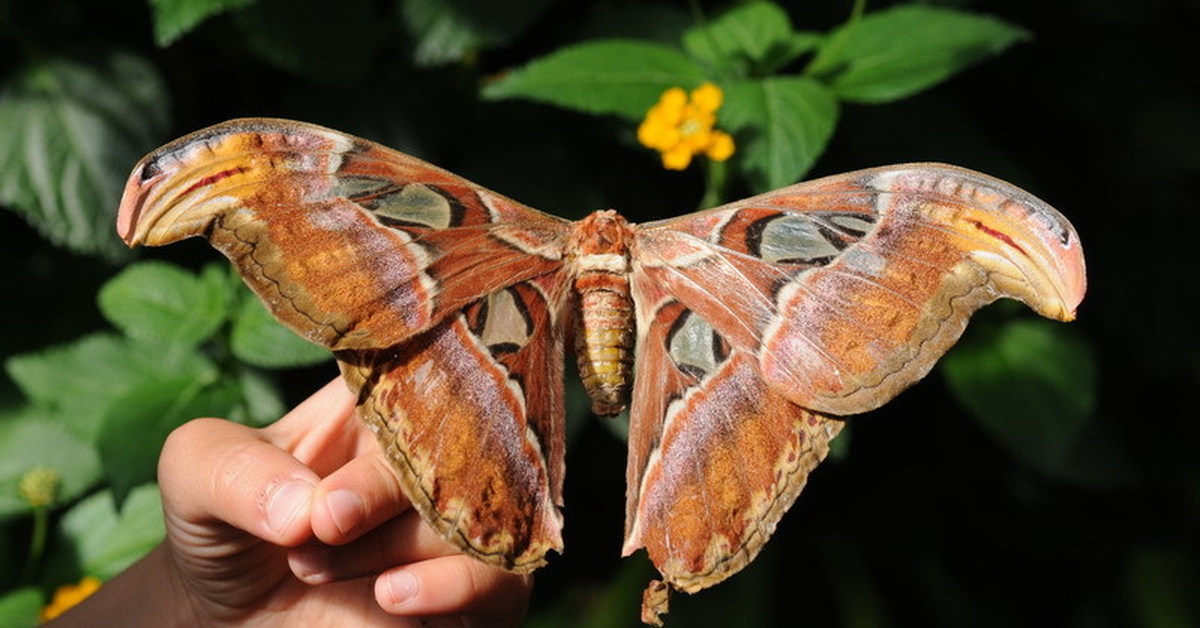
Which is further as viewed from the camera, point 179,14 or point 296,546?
point 179,14

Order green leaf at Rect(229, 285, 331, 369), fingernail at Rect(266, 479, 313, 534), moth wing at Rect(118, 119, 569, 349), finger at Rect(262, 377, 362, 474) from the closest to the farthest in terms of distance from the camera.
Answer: moth wing at Rect(118, 119, 569, 349) → fingernail at Rect(266, 479, 313, 534) → finger at Rect(262, 377, 362, 474) → green leaf at Rect(229, 285, 331, 369)

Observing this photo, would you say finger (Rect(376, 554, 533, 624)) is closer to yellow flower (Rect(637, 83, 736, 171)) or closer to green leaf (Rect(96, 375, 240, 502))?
green leaf (Rect(96, 375, 240, 502))

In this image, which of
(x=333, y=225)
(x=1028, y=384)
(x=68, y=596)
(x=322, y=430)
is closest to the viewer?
(x=333, y=225)

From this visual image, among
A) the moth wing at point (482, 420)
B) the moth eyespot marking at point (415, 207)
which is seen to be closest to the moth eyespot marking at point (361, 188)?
the moth eyespot marking at point (415, 207)

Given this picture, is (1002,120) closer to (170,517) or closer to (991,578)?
(991,578)

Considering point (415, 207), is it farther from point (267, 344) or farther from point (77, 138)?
point (77, 138)

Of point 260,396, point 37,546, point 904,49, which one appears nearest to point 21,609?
point 37,546

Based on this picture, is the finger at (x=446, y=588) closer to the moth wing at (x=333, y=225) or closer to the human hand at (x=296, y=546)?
the human hand at (x=296, y=546)

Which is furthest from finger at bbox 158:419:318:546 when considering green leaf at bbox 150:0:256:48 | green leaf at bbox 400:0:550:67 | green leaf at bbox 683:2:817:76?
green leaf at bbox 683:2:817:76
